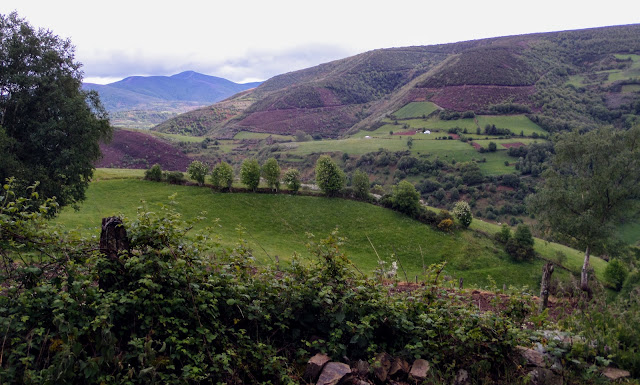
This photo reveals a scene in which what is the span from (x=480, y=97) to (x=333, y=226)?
117 metres

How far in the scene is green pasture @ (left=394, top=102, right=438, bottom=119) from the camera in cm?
14075

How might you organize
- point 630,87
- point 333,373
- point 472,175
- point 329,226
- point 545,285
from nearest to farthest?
point 333,373 → point 545,285 → point 329,226 → point 472,175 → point 630,87

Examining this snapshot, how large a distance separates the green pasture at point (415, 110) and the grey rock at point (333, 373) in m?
144

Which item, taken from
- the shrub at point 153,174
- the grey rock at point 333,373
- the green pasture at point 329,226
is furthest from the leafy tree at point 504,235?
the shrub at point 153,174

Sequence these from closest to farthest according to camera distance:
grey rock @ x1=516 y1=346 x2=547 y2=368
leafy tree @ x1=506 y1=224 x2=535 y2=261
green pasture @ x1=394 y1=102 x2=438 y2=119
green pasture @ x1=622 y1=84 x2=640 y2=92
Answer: grey rock @ x1=516 y1=346 x2=547 y2=368 < leafy tree @ x1=506 y1=224 x2=535 y2=261 < green pasture @ x1=622 y1=84 x2=640 y2=92 < green pasture @ x1=394 y1=102 x2=438 y2=119

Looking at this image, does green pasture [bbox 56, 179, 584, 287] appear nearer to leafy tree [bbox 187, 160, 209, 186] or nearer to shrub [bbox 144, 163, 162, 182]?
shrub [bbox 144, 163, 162, 182]

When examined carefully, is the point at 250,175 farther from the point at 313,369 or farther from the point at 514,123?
the point at 514,123

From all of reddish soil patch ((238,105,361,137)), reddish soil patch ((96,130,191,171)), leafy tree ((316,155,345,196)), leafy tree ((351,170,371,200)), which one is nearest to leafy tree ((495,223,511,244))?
leafy tree ((351,170,371,200))

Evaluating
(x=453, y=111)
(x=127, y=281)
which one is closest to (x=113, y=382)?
(x=127, y=281)

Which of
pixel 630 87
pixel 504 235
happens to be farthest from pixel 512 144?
pixel 504 235

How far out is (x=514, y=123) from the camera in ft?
369

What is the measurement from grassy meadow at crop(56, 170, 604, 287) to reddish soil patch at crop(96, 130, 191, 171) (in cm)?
5471

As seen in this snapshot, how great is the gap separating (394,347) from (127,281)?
416cm

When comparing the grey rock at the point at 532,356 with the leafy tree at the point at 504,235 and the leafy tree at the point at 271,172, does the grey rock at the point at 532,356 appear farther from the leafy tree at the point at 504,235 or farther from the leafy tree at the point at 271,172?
the leafy tree at the point at 271,172
